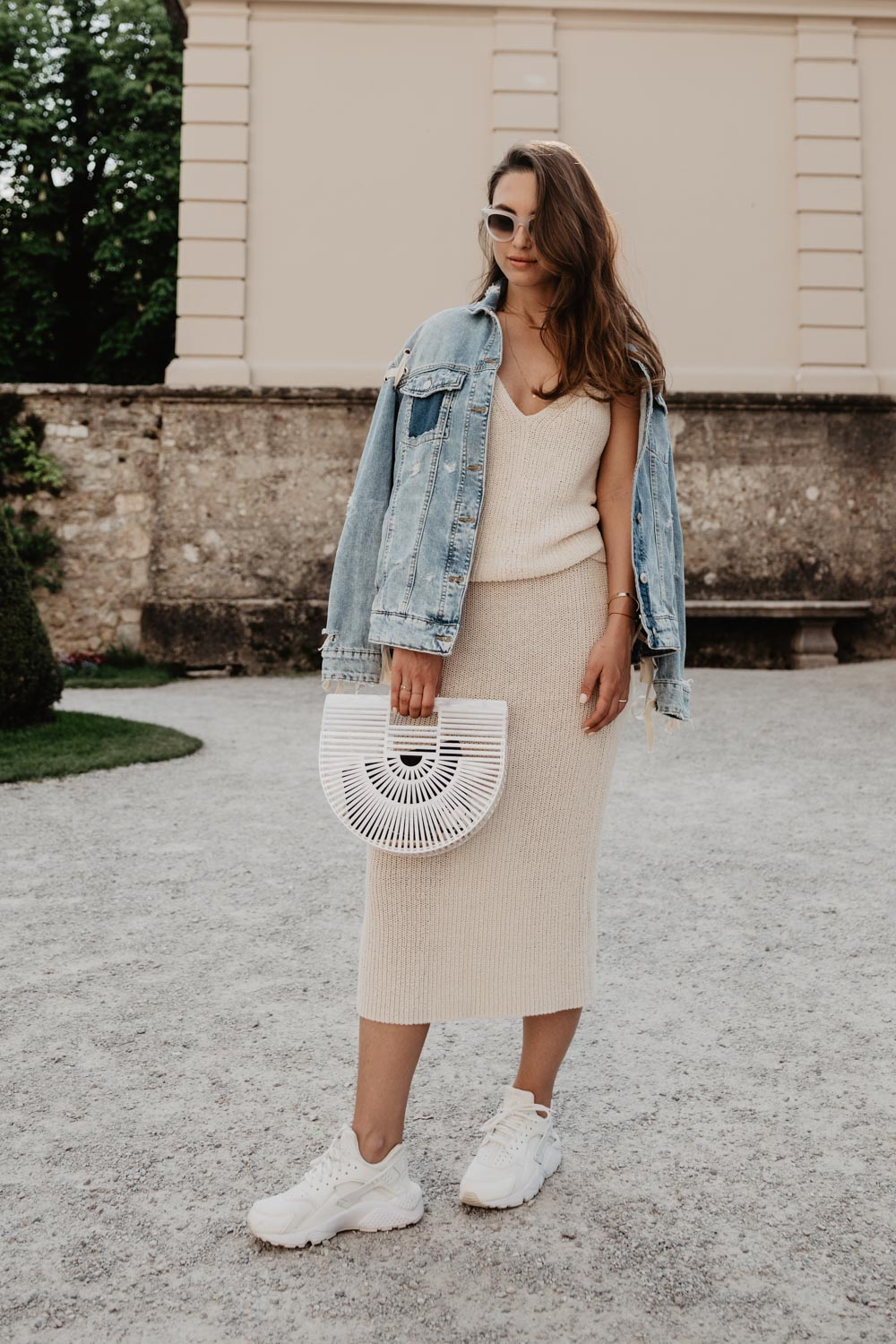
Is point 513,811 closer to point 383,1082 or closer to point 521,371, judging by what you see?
point 383,1082

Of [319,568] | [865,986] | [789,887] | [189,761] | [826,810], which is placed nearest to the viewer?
[865,986]

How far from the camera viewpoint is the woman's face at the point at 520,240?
2.12m

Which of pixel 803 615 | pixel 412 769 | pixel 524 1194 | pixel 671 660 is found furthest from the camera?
pixel 803 615

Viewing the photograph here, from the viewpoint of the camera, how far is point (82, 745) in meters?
6.56

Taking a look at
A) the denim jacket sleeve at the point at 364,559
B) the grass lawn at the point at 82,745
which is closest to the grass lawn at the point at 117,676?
the grass lawn at the point at 82,745

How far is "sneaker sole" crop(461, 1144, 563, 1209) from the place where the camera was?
2.08 meters

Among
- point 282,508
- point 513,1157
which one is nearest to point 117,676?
point 282,508

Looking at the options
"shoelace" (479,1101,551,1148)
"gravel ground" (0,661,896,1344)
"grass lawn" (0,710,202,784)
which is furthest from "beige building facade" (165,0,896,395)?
"shoelace" (479,1101,551,1148)

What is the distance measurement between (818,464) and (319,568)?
4804mm

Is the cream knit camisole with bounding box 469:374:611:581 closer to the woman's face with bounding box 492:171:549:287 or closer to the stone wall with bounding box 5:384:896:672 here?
the woman's face with bounding box 492:171:549:287

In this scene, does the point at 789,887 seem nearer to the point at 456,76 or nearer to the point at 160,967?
the point at 160,967

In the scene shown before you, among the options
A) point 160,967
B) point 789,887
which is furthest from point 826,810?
point 160,967

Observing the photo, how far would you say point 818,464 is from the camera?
36.6 ft

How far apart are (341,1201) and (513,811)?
72 cm
